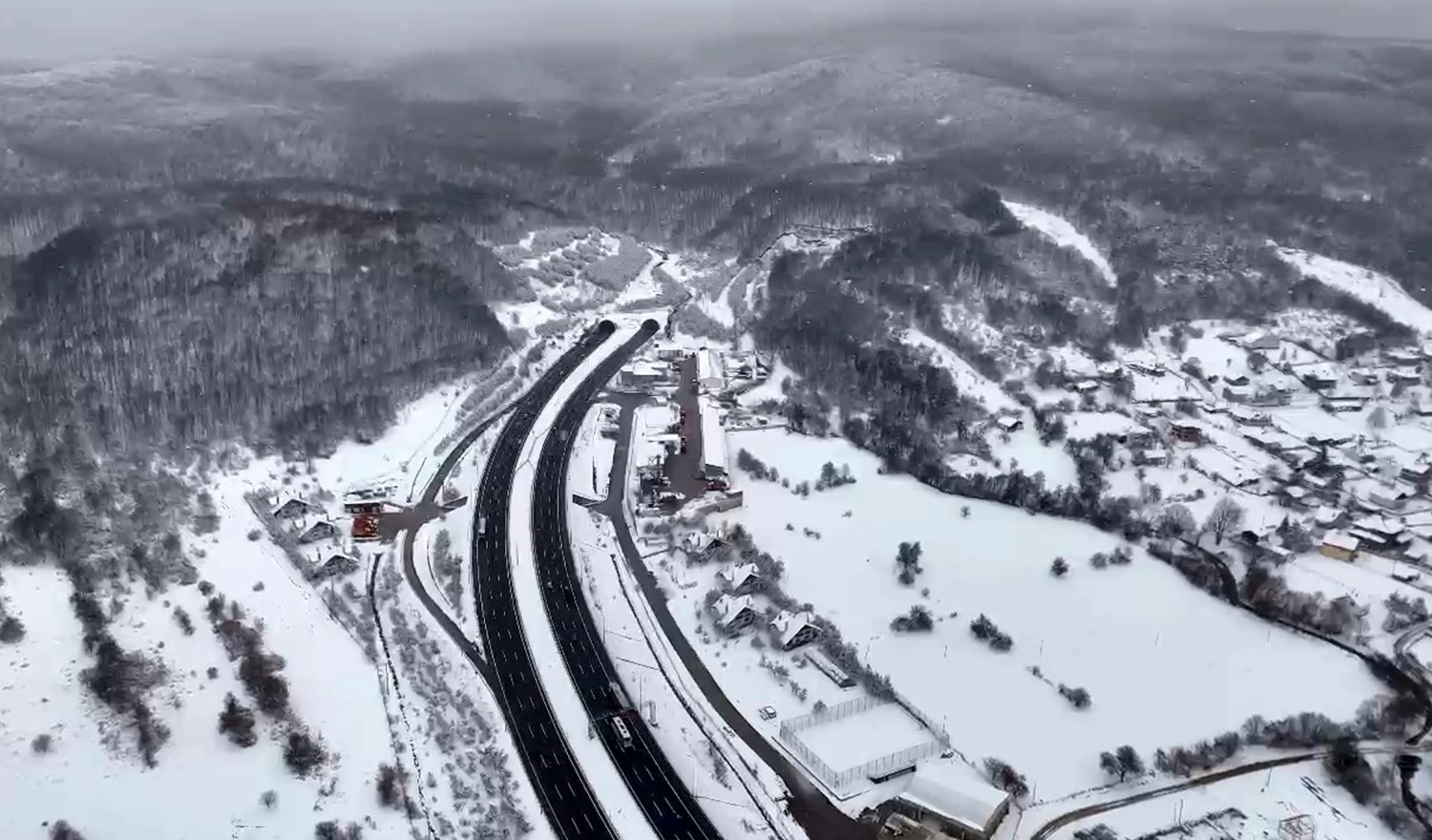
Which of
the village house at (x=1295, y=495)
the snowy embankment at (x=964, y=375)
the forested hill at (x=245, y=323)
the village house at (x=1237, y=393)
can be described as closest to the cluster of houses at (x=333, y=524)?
the forested hill at (x=245, y=323)

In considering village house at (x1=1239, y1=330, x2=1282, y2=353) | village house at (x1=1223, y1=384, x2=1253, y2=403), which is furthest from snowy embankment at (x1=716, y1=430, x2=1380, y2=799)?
village house at (x1=1239, y1=330, x2=1282, y2=353)

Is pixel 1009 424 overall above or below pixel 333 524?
below

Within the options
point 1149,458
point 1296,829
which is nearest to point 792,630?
point 1296,829

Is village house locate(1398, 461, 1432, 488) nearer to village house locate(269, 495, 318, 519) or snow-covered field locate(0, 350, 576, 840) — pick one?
snow-covered field locate(0, 350, 576, 840)

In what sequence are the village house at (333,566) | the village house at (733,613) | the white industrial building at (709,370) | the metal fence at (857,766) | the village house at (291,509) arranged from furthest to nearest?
the white industrial building at (709,370)
the village house at (291,509)
the village house at (333,566)
the village house at (733,613)
the metal fence at (857,766)

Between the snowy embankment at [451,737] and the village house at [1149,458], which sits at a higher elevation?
the snowy embankment at [451,737]

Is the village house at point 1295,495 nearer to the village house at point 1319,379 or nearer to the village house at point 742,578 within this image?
the village house at point 1319,379

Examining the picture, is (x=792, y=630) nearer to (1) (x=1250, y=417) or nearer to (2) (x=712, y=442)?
(2) (x=712, y=442)
